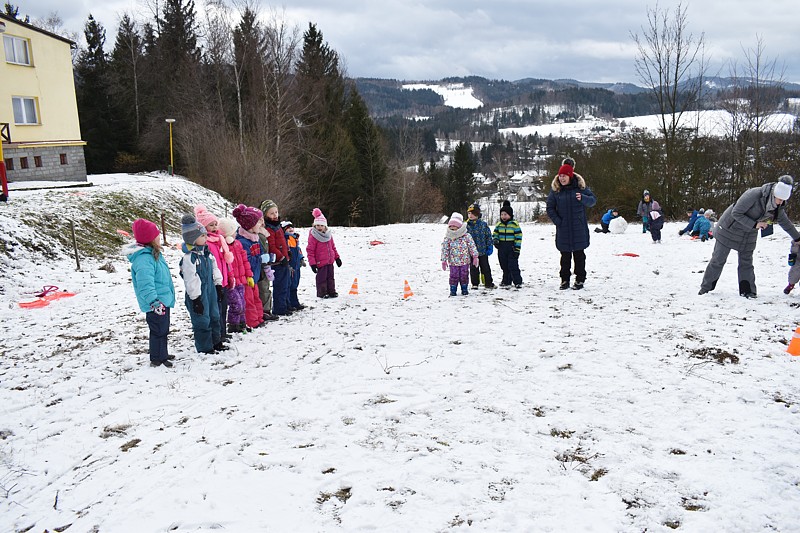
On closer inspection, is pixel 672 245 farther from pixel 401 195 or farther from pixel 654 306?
pixel 401 195

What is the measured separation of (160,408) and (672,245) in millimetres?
15173

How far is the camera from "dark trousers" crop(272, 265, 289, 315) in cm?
896

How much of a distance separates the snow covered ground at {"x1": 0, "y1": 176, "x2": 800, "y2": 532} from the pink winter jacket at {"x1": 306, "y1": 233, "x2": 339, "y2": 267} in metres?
1.52

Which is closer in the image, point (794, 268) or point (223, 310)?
point (223, 310)

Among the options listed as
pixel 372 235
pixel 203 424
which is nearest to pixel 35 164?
pixel 372 235

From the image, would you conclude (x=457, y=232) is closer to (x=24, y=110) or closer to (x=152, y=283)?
(x=152, y=283)

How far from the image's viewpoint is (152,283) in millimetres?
6496

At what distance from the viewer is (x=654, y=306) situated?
8.20m

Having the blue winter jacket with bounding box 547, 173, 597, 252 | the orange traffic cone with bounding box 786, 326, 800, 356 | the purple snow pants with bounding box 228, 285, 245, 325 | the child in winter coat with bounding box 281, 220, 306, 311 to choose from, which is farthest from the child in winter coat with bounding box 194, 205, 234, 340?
the orange traffic cone with bounding box 786, 326, 800, 356

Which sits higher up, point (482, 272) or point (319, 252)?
point (319, 252)

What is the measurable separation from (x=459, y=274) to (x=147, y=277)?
5.63 m

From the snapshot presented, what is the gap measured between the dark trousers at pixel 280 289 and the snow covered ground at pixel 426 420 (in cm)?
67

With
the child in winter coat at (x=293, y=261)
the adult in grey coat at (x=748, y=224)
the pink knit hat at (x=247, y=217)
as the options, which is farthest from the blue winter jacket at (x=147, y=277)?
the adult in grey coat at (x=748, y=224)

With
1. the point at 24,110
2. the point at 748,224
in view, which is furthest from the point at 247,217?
the point at 24,110
